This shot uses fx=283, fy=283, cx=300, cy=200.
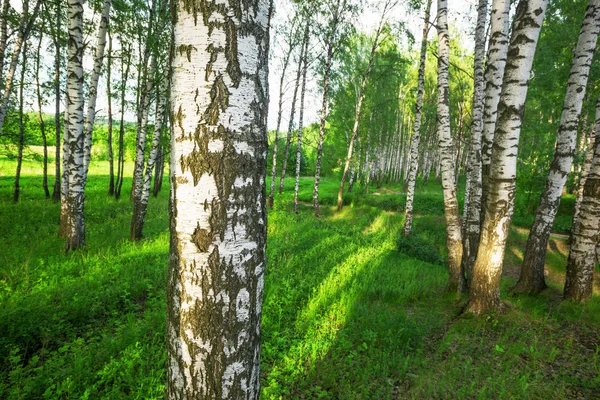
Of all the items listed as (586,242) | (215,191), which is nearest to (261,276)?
(215,191)

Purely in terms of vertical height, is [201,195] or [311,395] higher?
[201,195]

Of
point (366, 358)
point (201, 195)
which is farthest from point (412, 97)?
point (201, 195)

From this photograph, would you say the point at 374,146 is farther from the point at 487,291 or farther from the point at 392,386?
the point at 392,386

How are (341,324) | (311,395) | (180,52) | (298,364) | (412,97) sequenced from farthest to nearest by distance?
(412,97) → (341,324) → (298,364) → (311,395) → (180,52)

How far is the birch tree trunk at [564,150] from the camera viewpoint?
209 inches

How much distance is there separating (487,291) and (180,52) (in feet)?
17.4

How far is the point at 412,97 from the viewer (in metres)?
26.8

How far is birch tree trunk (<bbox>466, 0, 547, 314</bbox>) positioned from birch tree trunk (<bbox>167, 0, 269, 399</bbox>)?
407 cm

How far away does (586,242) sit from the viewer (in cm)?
514

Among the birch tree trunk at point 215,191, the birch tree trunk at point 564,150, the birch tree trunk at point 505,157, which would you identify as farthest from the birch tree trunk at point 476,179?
the birch tree trunk at point 215,191

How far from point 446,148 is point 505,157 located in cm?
143

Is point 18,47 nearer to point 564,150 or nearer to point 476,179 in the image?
point 476,179

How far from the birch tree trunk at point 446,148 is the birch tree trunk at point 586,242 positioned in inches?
77.4

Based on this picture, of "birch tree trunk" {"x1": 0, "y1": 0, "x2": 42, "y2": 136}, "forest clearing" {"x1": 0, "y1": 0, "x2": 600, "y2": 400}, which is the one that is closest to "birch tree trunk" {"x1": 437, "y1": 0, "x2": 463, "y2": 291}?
"forest clearing" {"x1": 0, "y1": 0, "x2": 600, "y2": 400}
